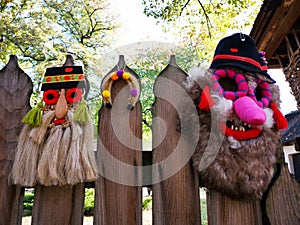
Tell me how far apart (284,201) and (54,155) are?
2.75 feet

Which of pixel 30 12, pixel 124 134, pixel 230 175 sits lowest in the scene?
pixel 230 175

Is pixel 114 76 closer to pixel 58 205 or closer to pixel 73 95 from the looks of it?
pixel 73 95

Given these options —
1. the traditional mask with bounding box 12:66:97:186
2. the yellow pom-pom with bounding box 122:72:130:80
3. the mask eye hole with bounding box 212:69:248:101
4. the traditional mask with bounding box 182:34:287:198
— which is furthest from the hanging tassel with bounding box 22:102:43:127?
the mask eye hole with bounding box 212:69:248:101

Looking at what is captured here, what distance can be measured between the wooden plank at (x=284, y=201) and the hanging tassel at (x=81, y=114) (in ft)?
2.39

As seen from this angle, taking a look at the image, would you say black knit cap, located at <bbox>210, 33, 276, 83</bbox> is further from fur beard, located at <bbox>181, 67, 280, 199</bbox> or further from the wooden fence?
the wooden fence

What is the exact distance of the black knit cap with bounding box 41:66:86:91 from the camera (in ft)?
3.02

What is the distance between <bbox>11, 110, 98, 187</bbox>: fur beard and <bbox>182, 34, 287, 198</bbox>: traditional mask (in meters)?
0.37

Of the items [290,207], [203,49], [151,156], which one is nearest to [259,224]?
[290,207]

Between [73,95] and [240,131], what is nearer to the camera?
[240,131]

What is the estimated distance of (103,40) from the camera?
8180 millimetres

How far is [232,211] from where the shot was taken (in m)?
0.88

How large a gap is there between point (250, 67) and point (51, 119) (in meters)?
0.75

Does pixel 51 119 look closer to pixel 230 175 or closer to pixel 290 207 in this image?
pixel 230 175

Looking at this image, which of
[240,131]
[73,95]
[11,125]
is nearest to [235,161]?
[240,131]
